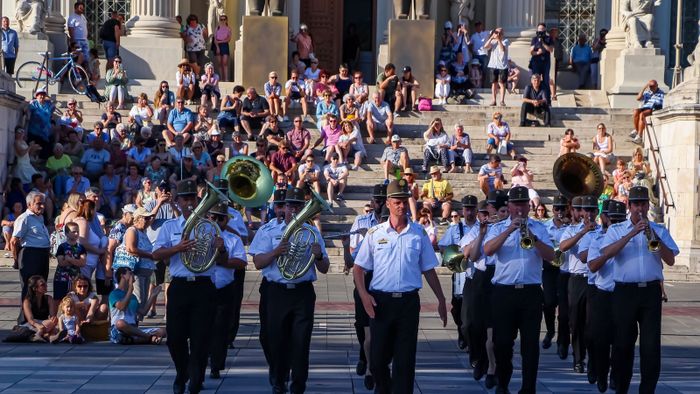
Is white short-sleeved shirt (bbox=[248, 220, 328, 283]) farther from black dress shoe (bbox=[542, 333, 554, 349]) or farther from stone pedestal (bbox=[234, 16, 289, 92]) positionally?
stone pedestal (bbox=[234, 16, 289, 92])

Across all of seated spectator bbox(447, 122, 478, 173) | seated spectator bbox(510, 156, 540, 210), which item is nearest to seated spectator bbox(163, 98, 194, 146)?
seated spectator bbox(447, 122, 478, 173)

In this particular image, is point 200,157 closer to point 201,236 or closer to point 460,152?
point 460,152

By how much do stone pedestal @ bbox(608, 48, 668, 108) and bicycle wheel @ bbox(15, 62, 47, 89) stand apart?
37.2 feet

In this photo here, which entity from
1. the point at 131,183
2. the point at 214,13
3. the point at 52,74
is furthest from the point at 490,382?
the point at 214,13

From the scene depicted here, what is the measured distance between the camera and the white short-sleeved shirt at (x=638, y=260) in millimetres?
13180

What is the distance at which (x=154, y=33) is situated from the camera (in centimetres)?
3409

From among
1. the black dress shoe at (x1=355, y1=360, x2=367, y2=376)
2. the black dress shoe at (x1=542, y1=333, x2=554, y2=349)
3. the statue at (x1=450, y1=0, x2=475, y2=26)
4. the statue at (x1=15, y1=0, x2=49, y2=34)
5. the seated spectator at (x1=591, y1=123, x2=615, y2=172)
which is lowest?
the black dress shoe at (x1=542, y1=333, x2=554, y2=349)

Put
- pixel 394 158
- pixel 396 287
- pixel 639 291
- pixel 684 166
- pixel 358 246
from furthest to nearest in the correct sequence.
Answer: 1. pixel 394 158
2. pixel 684 166
3. pixel 358 246
4. pixel 639 291
5. pixel 396 287

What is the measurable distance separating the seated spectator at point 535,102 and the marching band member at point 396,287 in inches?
744

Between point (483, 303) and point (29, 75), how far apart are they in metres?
19.3

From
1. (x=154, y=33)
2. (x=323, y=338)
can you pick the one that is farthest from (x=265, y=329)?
(x=154, y=33)

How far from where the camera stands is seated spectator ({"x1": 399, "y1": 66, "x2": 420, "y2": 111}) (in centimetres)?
3155

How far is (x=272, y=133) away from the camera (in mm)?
29281

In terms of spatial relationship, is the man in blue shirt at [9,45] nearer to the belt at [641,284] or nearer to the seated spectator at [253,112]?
the seated spectator at [253,112]
